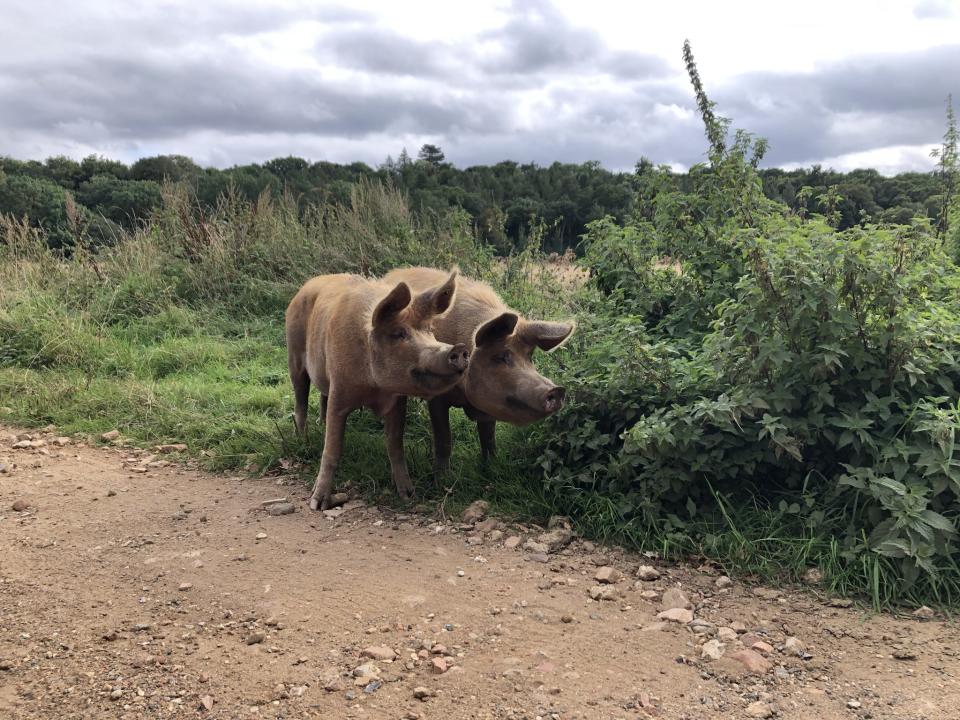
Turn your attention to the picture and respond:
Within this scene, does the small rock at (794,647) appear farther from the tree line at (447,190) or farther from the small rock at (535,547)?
the tree line at (447,190)

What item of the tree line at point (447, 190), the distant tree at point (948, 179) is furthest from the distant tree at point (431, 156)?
the distant tree at point (948, 179)

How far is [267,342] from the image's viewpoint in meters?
8.67

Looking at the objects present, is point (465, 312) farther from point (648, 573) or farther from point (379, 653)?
point (379, 653)

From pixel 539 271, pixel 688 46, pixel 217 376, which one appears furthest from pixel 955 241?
pixel 217 376

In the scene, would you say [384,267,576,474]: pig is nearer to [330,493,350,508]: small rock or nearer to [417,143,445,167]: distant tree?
[330,493,350,508]: small rock

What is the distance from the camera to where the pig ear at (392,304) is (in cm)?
388

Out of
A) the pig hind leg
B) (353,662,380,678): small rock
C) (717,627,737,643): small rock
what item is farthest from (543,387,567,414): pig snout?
the pig hind leg

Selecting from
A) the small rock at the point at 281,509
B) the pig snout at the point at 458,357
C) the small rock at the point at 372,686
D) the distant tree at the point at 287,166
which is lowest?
the small rock at the point at 372,686

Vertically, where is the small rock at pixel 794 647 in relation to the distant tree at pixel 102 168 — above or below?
below

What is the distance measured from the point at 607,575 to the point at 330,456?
6.37ft

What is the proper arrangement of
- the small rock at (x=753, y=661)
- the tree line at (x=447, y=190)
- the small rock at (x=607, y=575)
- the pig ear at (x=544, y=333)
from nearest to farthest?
the small rock at (x=753, y=661) < the small rock at (x=607, y=575) < the pig ear at (x=544, y=333) < the tree line at (x=447, y=190)

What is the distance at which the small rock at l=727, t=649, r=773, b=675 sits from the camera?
281cm

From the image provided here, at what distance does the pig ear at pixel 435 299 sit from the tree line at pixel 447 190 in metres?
2.71

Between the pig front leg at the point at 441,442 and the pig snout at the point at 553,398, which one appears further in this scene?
the pig front leg at the point at 441,442
